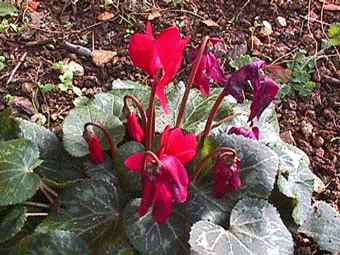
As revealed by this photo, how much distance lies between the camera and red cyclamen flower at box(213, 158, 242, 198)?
163cm

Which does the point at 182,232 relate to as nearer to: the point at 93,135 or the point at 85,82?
the point at 93,135

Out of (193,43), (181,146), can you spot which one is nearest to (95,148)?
(181,146)

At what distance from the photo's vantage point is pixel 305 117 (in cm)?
235

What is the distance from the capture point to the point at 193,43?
255cm

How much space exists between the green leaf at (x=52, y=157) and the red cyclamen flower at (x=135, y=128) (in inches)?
6.3

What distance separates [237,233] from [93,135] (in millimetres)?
385

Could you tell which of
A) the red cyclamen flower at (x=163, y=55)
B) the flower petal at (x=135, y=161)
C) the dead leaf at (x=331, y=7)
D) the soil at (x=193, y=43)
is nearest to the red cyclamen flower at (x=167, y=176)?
the flower petal at (x=135, y=161)

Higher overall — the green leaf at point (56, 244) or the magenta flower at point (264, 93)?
the magenta flower at point (264, 93)

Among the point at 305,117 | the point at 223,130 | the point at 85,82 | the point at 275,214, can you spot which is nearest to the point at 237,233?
the point at 275,214

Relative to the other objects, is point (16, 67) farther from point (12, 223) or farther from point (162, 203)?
point (162, 203)

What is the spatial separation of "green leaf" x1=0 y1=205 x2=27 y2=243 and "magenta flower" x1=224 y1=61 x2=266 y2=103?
0.52 m

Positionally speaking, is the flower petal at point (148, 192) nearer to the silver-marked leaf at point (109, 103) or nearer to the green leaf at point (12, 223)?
the green leaf at point (12, 223)

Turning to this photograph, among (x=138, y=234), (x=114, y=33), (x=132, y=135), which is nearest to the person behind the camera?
(x=138, y=234)

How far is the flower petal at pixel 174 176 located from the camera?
1.46 meters
